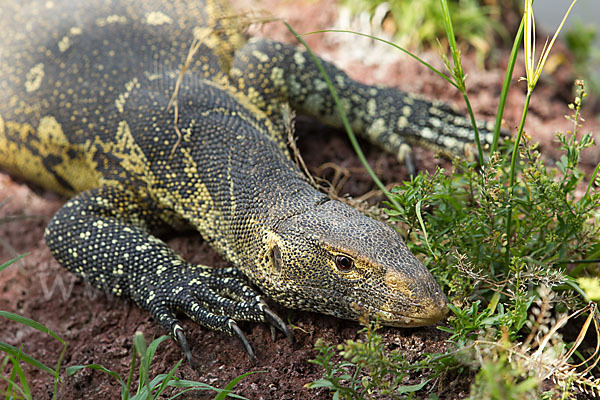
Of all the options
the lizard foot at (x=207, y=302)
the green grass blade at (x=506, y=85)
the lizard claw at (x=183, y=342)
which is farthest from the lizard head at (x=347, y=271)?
the green grass blade at (x=506, y=85)

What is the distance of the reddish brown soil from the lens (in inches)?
118

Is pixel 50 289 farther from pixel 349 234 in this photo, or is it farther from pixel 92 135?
pixel 349 234

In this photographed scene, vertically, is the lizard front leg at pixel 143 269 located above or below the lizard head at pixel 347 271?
below

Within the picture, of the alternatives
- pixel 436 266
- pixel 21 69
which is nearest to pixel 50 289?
pixel 21 69

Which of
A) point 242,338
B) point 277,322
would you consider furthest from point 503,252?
point 242,338

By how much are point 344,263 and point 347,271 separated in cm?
4

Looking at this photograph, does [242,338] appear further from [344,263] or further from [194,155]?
[194,155]

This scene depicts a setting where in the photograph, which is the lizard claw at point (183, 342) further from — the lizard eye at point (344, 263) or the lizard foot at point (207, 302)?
the lizard eye at point (344, 263)

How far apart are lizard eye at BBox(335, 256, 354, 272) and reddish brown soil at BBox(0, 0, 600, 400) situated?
424mm

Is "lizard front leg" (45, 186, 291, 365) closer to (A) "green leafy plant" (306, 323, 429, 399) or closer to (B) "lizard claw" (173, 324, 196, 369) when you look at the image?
(B) "lizard claw" (173, 324, 196, 369)

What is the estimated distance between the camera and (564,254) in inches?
118

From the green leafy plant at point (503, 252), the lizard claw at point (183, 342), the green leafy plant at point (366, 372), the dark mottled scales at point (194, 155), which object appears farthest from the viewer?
the lizard claw at point (183, 342)

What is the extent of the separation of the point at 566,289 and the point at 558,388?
2.13 ft

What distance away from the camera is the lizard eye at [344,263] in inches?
112
